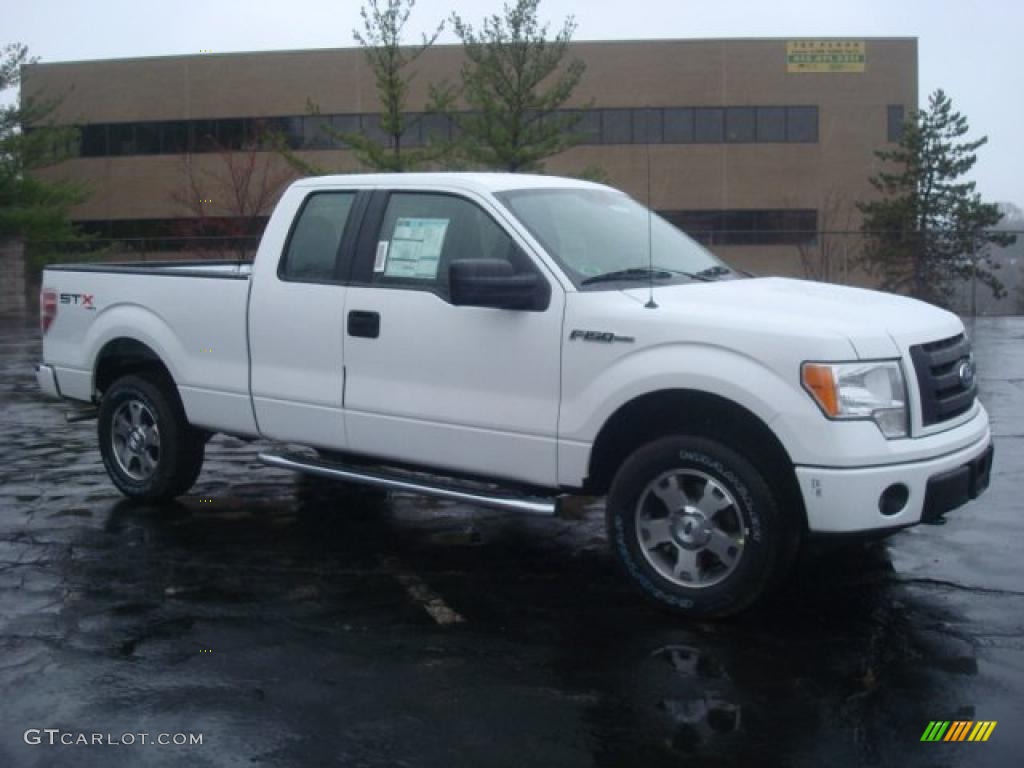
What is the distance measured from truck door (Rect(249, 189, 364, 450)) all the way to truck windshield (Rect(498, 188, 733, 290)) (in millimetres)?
1066

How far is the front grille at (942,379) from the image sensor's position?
18.0 feet

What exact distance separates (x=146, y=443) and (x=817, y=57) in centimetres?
4348

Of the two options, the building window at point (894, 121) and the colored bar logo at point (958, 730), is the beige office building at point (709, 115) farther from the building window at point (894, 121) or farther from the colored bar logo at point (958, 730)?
the colored bar logo at point (958, 730)

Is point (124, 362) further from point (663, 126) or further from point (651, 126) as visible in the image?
point (663, 126)

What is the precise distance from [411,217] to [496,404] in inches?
48.9

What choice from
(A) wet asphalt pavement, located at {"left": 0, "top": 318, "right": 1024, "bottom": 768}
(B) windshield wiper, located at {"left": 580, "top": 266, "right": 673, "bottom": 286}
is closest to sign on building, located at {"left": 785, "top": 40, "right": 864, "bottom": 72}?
(A) wet asphalt pavement, located at {"left": 0, "top": 318, "right": 1024, "bottom": 768}

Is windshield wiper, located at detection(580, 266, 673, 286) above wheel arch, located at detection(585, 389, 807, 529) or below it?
above

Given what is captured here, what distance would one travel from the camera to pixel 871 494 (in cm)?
521

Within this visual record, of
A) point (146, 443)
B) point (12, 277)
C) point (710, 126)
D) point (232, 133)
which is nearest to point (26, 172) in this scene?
point (12, 277)

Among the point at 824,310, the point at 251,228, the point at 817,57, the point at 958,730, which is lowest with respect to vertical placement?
the point at 958,730

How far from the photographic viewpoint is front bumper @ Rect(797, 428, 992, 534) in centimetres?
520

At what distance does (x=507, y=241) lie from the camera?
6.34 metres

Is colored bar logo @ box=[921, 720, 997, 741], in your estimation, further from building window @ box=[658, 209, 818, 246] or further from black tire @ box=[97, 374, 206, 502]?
building window @ box=[658, 209, 818, 246]

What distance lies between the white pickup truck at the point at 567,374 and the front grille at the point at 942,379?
2 centimetres
